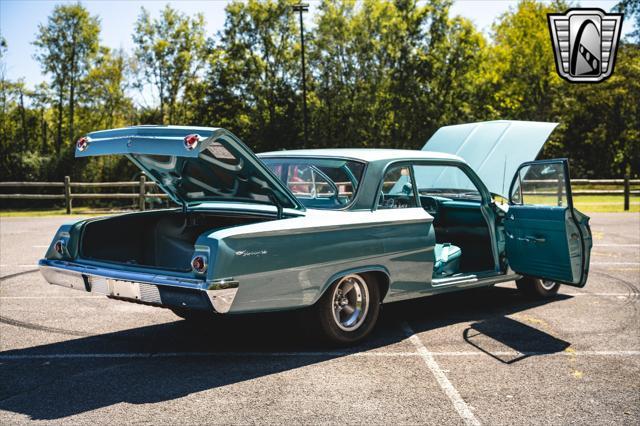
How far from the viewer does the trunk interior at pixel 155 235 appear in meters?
5.75

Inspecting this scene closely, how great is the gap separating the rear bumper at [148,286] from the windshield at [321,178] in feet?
4.84

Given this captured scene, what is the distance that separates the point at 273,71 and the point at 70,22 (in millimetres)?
14942

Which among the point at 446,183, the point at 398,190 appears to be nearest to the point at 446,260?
the point at 398,190

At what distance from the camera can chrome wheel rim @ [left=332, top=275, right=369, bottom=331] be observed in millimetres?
5381

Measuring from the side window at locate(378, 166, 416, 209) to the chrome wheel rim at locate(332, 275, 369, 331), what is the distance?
793 mm

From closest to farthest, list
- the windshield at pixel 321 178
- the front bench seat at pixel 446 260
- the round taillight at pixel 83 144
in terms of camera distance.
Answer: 1. the round taillight at pixel 83 144
2. the windshield at pixel 321 178
3. the front bench seat at pixel 446 260

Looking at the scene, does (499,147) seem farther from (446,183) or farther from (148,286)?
(148,286)

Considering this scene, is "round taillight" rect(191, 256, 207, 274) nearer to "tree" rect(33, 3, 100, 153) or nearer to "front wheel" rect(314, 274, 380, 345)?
"front wheel" rect(314, 274, 380, 345)

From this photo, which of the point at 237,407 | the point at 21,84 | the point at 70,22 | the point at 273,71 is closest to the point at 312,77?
the point at 273,71

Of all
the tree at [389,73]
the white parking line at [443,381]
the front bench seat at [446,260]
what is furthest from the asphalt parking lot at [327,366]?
the tree at [389,73]

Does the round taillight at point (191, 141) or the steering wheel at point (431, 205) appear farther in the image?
the steering wheel at point (431, 205)

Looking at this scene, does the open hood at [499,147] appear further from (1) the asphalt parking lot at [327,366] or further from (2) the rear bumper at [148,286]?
(2) the rear bumper at [148,286]

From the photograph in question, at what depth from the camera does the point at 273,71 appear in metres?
47.8

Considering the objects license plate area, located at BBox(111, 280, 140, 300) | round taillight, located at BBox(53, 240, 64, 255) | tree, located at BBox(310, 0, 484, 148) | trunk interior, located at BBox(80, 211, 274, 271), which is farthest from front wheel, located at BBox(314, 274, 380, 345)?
tree, located at BBox(310, 0, 484, 148)
